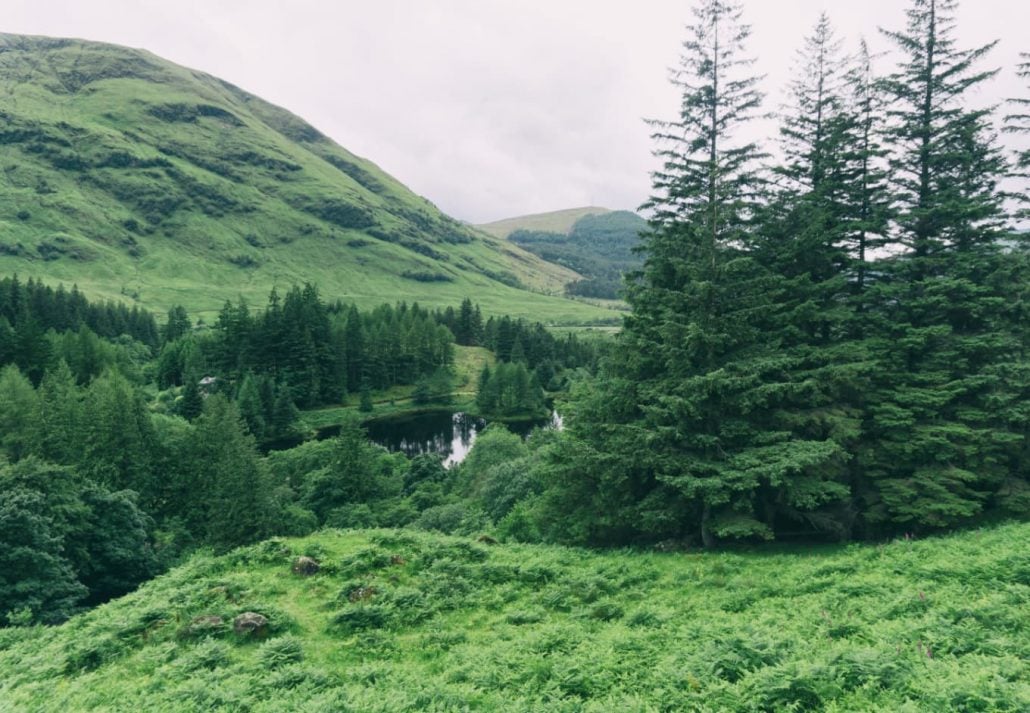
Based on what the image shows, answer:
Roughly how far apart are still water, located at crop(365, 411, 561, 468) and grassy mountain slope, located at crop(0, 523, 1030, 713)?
6100cm

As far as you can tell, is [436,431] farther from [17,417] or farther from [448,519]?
[448,519]

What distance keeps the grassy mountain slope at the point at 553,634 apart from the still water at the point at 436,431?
6100cm

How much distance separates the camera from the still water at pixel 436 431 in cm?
8688

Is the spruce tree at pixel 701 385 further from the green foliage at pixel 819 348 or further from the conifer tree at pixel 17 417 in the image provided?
the conifer tree at pixel 17 417

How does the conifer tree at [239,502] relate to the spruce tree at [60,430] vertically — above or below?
below

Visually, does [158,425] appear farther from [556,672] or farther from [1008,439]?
[1008,439]

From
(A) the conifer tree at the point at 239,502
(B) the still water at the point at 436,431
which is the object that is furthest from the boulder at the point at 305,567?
(B) the still water at the point at 436,431

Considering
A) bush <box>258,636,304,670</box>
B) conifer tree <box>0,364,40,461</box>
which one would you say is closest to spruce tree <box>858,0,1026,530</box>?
bush <box>258,636,304,670</box>

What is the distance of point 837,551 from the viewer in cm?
1952

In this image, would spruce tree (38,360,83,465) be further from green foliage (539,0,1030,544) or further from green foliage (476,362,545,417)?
green foliage (476,362,545,417)

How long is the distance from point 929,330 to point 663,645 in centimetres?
1692

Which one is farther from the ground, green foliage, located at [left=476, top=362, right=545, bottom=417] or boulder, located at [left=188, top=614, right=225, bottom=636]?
boulder, located at [left=188, top=614, right=225, bottom=636]

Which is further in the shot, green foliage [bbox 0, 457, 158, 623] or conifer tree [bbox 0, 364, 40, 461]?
conifer tree [bbox 0, 364, 40, 461]

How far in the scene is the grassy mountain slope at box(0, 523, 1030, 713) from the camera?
28.9ft
